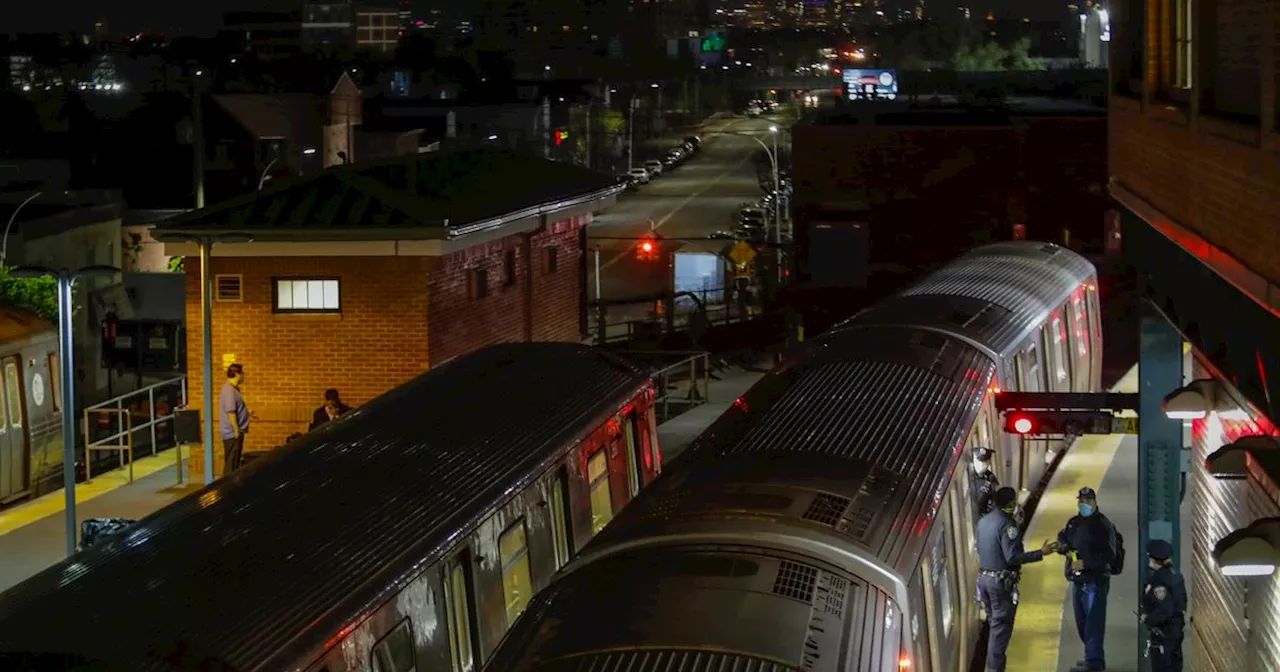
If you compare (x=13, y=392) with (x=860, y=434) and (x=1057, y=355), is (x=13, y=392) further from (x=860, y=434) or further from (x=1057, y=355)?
(x=860, y=434)

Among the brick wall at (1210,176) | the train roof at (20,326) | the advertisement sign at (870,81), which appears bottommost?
the train roof at (20,326)

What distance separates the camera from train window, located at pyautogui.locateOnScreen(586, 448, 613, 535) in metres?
12.5

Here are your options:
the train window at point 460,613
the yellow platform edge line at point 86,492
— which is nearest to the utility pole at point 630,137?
the yellow platform edge line at point 86,492

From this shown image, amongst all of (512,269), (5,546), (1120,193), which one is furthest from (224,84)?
(1120,193)

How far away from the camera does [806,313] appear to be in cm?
4006

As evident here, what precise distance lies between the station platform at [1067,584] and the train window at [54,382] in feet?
37.9

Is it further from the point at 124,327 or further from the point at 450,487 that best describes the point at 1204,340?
the point at 124,327

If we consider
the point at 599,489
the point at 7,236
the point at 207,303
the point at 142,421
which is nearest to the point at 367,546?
the point at 599,489

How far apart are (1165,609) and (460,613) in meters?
4.86

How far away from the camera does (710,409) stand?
2917 cm

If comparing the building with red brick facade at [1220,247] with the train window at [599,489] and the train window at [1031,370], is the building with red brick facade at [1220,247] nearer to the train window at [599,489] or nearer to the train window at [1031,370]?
the train window at [1031,370]

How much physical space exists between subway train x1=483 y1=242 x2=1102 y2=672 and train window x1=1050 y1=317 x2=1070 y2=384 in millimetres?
4643

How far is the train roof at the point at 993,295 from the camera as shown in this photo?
14930mm

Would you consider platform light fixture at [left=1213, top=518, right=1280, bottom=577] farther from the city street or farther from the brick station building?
the city street
